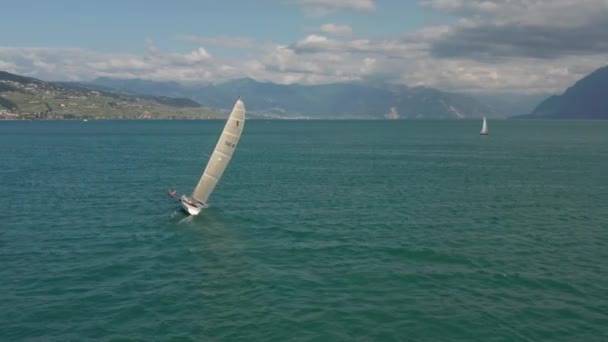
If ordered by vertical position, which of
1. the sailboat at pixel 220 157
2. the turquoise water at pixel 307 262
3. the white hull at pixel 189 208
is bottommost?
the turquoise water at pixel 307 262

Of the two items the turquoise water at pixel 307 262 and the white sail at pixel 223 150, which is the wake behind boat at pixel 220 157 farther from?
the turquoise water at pixel 307 262

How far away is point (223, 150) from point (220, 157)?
4.18 ft

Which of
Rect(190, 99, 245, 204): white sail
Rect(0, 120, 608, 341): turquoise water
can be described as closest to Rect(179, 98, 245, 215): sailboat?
Rect(190, 99, 245, 204): white sail

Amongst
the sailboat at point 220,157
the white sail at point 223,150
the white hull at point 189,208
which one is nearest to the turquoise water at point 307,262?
the white hull at point 189,208

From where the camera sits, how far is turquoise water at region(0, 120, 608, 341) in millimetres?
37656

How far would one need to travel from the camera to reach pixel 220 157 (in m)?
75.8

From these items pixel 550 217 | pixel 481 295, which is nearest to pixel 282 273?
pixel 481 295

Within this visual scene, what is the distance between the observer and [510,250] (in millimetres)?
56562

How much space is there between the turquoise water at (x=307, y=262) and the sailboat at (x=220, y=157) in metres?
3.01

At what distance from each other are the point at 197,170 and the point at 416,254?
9159 cm

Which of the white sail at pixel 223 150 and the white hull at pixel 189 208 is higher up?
the white sail at pixel 223 150

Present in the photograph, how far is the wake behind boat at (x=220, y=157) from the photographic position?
73.9 metres

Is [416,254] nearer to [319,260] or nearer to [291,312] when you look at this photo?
[319,260]

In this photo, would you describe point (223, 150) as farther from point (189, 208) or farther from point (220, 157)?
point (189, 208)
